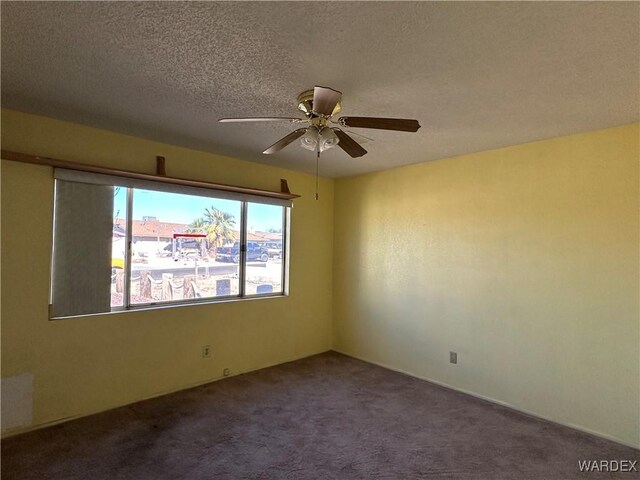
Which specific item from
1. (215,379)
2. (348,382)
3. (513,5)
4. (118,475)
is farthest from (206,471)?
(513,5)

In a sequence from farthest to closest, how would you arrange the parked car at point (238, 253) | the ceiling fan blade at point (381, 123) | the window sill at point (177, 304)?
the parked car at point (238, 253) < the window sill at point (177, 304) < the ceiling fan blade at point (381, 123)

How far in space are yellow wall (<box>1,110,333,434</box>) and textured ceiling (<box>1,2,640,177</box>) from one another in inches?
11.0

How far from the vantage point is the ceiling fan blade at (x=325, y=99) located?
1.73 m

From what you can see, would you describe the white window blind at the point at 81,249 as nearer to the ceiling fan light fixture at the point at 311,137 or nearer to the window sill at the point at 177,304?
the window sill at the point at 177,304

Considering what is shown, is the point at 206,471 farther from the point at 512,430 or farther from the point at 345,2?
the point at 345,2

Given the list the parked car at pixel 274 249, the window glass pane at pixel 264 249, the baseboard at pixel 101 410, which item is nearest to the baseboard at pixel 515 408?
the baseboard at pixel 101 410

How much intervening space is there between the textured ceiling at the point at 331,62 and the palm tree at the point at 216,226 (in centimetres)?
107

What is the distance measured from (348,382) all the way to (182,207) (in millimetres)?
2536

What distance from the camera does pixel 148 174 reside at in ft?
10.4

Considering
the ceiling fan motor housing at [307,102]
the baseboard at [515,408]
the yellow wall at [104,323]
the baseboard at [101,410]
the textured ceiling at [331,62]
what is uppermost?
the textured ceiling at [331,62]

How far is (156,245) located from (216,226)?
676 millimetres

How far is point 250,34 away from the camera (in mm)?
1649

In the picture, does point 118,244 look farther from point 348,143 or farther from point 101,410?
point 348,143

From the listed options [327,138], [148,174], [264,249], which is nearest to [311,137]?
[327,138]
